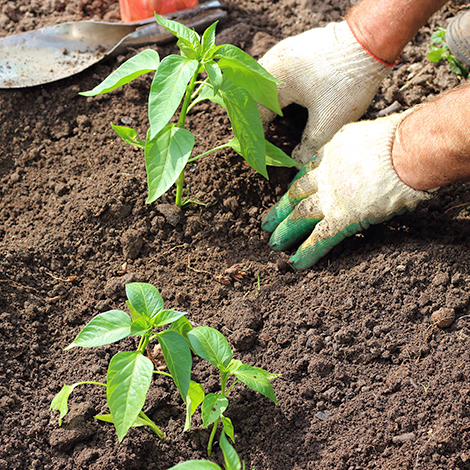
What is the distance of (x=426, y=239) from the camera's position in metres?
2.00

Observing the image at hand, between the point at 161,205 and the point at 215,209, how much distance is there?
0.25 metres

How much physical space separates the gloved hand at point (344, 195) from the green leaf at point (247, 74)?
0.39 m

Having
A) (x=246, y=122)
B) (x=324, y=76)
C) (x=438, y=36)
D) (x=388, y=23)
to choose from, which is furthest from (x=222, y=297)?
(x=438, y=36)

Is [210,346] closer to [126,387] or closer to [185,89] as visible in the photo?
[126,387]

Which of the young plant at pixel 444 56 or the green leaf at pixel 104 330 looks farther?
the young plant at pixel 444 56

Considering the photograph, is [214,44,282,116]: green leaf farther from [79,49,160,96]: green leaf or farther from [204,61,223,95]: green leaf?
[79,49,160,96]: green leaf

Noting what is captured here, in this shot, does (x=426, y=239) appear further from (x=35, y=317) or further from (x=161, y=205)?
(x=35, y=317)

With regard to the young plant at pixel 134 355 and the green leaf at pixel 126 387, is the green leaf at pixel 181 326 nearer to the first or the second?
the young plant at pixel 134 355

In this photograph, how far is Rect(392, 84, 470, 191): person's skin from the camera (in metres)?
1.78

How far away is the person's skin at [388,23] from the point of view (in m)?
2.19

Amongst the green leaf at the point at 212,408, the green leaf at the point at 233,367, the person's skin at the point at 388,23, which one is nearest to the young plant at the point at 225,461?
the green leaf at the point at 212,408

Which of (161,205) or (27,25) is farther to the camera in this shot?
(27,25)

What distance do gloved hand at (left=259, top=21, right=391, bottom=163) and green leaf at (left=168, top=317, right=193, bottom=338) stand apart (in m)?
1.19

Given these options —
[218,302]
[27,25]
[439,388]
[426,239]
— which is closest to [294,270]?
[218,302]
